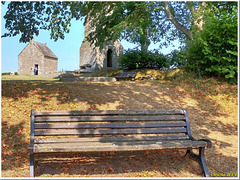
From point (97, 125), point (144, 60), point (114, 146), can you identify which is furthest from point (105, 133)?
point (144, 60)

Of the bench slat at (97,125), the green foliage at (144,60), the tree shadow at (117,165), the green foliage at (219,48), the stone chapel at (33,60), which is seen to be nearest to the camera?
the tree shadow at (117,165)

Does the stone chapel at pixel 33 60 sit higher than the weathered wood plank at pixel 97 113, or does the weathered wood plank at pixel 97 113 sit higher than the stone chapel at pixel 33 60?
the stone chapel at pixel 33 60

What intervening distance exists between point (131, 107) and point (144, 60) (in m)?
10.8

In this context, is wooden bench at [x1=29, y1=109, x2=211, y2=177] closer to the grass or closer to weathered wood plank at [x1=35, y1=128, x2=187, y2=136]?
weathered wood plank at [x1=35, y1=128, x2=187, y2=136]

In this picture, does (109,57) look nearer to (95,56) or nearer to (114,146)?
(95,56)

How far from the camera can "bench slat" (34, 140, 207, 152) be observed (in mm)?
3889

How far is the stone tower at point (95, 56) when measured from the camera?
23703 millimetres

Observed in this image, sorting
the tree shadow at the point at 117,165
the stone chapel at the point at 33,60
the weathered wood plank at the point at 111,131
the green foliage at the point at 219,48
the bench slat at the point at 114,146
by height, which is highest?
the stone chapel at the point at 33,60

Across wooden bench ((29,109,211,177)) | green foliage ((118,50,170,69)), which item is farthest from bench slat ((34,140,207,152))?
green foliage ((118,50,170,69))

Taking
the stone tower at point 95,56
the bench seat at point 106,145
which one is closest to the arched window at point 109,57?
the stone tower at point 95,56

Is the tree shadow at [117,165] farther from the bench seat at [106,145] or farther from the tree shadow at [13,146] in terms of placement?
the bench seat at [106,145]

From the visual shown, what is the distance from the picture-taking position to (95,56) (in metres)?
23.7

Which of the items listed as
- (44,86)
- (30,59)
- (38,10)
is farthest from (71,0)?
(30,59)

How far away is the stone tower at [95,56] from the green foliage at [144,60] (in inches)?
214
